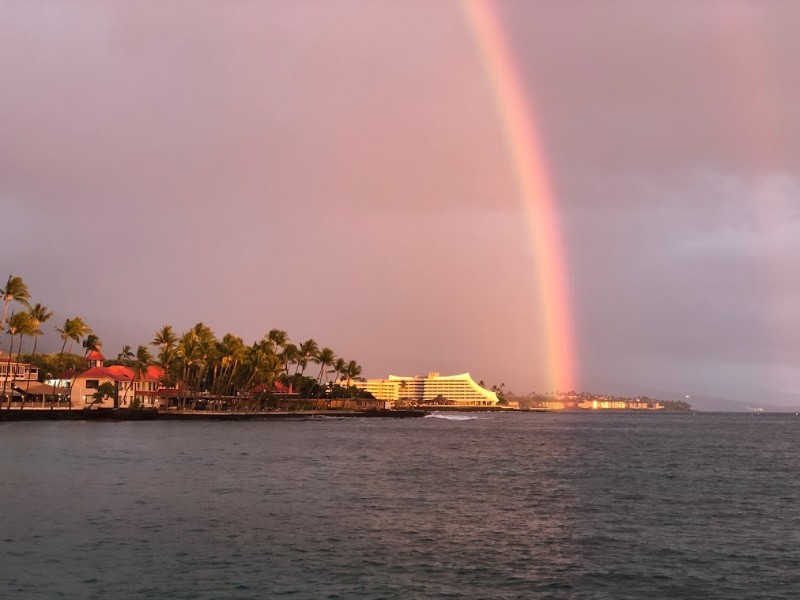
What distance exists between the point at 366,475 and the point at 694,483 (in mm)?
19383

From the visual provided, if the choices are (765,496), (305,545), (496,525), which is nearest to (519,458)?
(765,496)

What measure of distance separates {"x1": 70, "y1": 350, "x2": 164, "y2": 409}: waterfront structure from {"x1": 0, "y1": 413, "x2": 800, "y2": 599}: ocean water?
7654cm

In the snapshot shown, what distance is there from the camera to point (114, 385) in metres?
130

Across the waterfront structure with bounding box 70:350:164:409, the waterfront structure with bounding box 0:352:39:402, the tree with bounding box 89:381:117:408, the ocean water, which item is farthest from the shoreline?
the ocean water

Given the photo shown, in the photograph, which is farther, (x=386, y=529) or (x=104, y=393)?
(x=104, y=393)

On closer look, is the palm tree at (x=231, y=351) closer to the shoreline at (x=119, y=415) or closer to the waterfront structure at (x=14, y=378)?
the shoreline at (x=119, y=415)

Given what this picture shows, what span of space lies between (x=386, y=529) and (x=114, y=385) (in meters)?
112

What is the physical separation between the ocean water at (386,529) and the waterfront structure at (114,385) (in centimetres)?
7654

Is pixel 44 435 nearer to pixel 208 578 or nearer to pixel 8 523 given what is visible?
pixel 8 523

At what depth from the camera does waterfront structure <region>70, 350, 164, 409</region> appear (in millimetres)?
130125

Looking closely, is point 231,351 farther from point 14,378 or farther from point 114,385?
point 14,378

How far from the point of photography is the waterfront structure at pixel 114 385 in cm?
13012

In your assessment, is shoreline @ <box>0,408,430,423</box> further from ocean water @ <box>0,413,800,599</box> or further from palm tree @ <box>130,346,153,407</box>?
ocean water @ <box>0,413,800,599</box>

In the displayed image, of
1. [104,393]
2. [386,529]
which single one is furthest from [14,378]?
[386,529]
